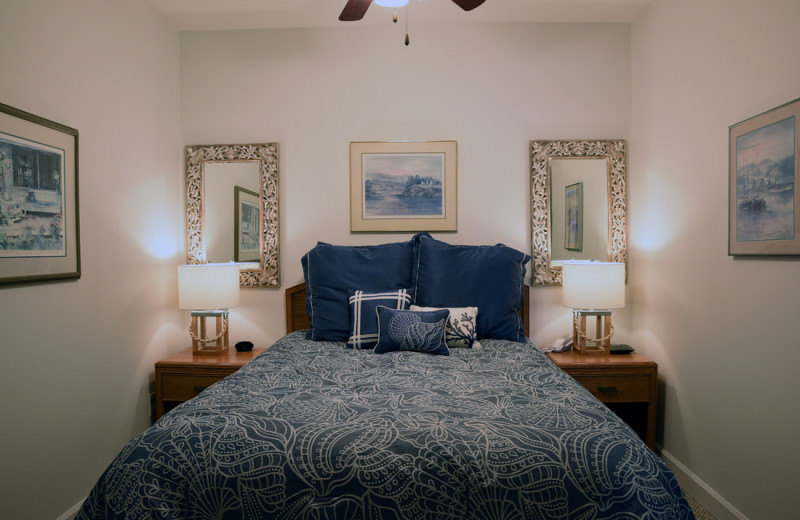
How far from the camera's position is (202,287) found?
9.11ft

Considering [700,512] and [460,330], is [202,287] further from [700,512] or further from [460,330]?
[700,512]

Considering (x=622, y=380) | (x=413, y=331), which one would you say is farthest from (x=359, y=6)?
(x=622, y=380)

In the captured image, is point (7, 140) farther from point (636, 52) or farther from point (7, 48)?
point (636, 52)

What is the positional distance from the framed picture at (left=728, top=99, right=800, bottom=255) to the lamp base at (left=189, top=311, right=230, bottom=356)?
2.82 m

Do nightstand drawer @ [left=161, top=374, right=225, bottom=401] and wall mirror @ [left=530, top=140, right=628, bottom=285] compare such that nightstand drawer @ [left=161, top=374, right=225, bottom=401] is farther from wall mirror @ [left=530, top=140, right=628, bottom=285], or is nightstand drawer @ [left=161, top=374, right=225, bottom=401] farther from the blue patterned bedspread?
wall mirror @ [left=530, top=140, right=628, bottom=285]

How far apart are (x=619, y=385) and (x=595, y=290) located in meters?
0.55

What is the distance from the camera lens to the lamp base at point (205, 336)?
2896 mm

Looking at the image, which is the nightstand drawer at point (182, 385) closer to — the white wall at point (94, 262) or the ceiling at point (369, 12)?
the white wall at point (94, 262)

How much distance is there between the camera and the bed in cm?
120

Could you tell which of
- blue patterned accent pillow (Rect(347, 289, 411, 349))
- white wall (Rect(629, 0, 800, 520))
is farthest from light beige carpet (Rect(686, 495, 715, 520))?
blue patterned accent pillow (Rect(347, 289, 411, 349))

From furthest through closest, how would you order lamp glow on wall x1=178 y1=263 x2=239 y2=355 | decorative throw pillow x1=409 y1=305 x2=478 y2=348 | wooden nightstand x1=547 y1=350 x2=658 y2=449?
lamp glow on wall x1=178 y1=263 x2=239 y2=355
wooden nightstand x1=547 y1=350 x2=658 y2=449
decorative throw pillow x1=409 y1=305 x2=478 y2=348

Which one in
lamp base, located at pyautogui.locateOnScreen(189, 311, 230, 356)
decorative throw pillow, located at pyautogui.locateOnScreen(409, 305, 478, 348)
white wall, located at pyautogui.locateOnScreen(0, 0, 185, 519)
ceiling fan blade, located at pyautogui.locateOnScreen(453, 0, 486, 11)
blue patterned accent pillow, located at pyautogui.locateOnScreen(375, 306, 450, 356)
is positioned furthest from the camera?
lamp base, located at pyautogui.locateOnScreen(189, 311, 230, 356)

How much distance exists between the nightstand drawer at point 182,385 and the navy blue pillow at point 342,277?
69cm

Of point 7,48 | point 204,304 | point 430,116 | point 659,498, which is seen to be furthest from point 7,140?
point 659,498
